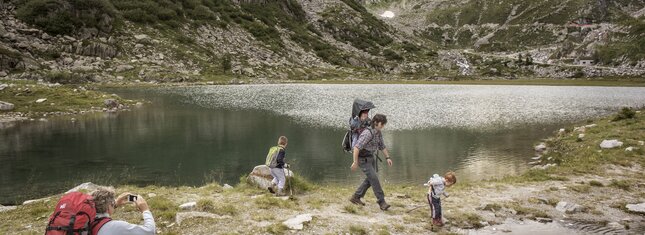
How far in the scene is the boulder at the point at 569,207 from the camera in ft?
48.4

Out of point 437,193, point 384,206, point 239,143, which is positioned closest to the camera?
point 437,193

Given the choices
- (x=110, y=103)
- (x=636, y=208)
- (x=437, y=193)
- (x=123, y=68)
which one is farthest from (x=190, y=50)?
(x=636, y=208)

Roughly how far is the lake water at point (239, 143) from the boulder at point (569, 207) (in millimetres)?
10209

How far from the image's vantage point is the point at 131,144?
35.5 m

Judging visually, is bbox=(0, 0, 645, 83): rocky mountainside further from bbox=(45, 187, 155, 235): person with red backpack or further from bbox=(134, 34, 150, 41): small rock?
bbox=(45, 187, 155, 235): person with red backpack

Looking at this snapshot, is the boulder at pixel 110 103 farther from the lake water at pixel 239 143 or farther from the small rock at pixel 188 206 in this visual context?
the small rock at pixel 188 206

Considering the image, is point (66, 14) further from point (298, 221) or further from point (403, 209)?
point (403, 209)

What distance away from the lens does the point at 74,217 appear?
275 inches

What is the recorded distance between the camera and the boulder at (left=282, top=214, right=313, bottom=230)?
12.5 metres

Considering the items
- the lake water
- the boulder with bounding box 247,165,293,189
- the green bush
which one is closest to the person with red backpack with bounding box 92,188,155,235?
the boulder with bounding box 247,165,293,189

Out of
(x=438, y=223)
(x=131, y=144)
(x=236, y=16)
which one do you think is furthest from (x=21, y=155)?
(x=236, y=16)

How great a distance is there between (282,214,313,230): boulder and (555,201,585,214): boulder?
9.20 meters

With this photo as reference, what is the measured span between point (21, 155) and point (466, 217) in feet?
106

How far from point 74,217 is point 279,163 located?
959 cm
